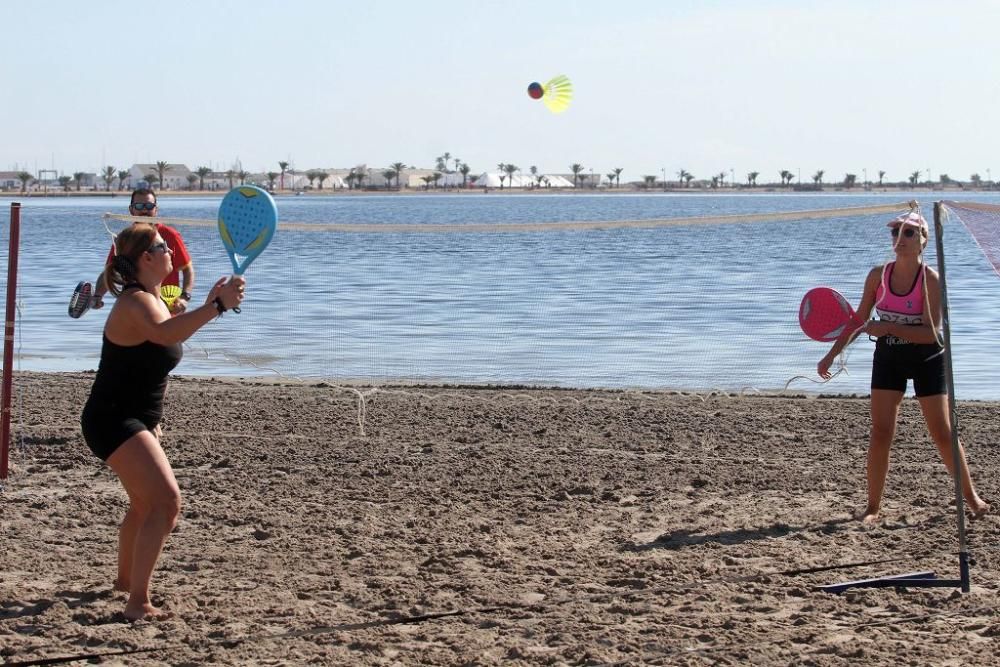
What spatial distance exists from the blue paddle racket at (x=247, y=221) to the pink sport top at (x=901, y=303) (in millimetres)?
3065

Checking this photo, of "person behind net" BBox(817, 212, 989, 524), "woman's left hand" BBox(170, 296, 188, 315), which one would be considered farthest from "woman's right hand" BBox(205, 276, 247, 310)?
"person behind net" BBox(817, 212, 989, 524)

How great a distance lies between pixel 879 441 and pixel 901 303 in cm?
74

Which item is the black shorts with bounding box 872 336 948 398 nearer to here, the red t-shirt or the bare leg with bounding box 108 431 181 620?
the bare leg with bounding box 108 431 181 620

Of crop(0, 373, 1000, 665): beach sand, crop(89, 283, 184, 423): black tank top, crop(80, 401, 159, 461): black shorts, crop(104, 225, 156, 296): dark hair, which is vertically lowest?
crop(0, 373, 1000, 665): beach sand

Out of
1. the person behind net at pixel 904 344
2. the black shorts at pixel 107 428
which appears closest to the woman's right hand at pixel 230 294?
the black shorts at pixel 107 428

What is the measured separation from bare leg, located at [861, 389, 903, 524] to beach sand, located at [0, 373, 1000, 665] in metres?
0.14

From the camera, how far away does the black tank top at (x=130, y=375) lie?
491cm

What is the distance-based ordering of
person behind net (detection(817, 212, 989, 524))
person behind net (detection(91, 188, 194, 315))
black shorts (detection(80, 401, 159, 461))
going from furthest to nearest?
person behind net (detection(91, 188, 194, 315)), person behind net (detection(817, 212, 989, 524)), black shorts (detection(80, 401, 159, 461))

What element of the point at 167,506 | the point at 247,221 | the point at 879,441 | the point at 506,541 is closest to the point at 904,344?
the point at 879,441

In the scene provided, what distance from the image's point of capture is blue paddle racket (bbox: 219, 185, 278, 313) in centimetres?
651

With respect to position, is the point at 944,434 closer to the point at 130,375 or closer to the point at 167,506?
the point at 167,506

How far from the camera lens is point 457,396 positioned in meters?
11.2

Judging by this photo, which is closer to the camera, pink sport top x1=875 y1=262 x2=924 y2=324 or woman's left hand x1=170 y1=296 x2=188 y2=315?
pink sport top x1=875 y1=262 x2=924 y2=324

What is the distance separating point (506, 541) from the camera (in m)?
6.29
